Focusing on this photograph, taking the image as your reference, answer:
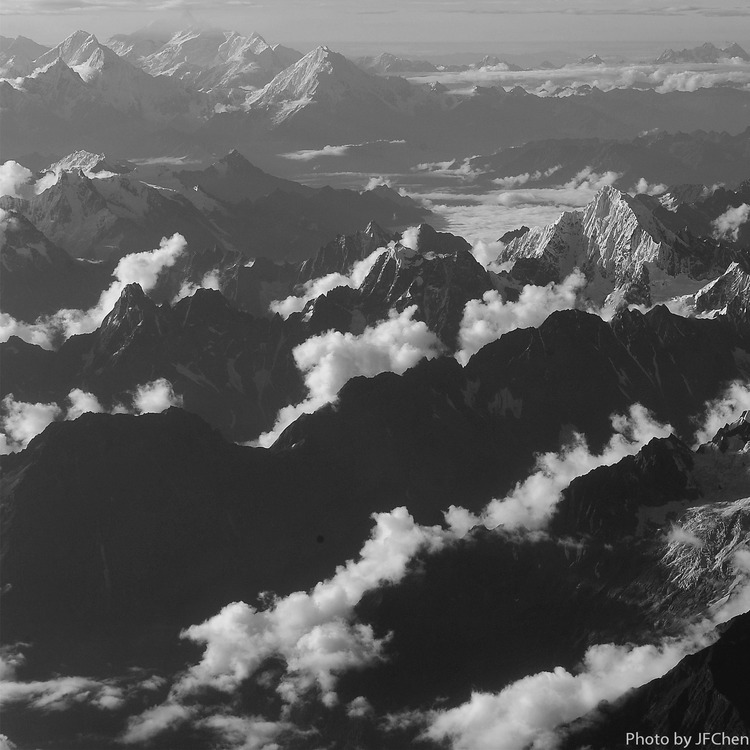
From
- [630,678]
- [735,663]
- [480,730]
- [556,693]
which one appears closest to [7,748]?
[480,730]

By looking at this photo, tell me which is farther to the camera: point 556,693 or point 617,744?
point 556,693

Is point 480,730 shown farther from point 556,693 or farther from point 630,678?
point 630,678

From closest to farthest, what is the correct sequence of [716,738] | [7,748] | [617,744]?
1. [716,738]
2. [617,744]
3. [7,748]

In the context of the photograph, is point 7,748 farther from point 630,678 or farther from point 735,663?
point 735,663

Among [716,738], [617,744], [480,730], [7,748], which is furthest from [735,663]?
[7,748]

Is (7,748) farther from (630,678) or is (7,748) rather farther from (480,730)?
(630,678)

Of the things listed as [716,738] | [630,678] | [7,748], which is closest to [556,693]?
[630,678]

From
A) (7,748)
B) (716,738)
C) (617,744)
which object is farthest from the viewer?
(7,748)

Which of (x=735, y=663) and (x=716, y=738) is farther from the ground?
(x=735, y=663)

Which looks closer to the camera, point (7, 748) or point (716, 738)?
point (716, 738)
